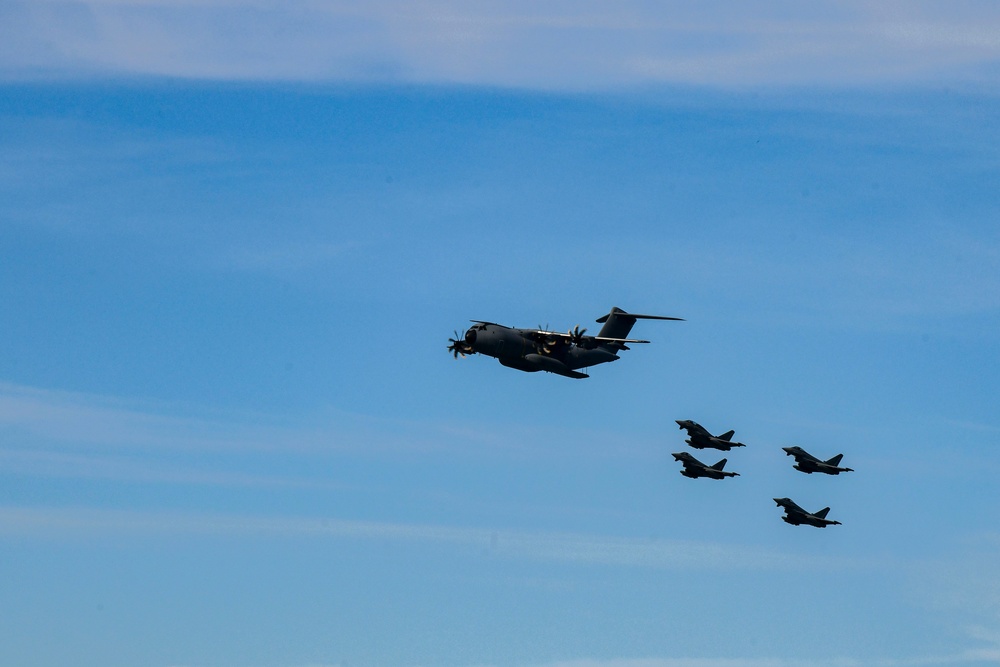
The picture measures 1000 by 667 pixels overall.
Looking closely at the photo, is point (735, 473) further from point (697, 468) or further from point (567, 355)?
point (567, 355)

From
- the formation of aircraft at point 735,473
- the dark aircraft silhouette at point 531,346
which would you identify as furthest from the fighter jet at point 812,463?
the dark aircraft silhouette at point 531,346

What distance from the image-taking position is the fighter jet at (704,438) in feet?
482

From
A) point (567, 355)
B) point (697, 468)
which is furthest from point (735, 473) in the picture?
point (567, 355)

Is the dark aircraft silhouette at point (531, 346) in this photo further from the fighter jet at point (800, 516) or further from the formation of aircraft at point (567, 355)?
Answer: the fighter jet at point (800, 516)

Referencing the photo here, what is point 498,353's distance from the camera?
152 metres

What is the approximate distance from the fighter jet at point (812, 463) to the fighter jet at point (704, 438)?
248 inches

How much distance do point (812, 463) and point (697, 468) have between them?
1420cm

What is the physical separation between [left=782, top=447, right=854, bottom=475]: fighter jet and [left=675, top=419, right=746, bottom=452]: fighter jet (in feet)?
20.7

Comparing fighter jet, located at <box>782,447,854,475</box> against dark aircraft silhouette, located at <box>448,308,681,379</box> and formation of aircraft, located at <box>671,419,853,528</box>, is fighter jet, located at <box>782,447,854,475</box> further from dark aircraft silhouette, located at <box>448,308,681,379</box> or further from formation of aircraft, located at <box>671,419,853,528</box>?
dark aircraft silhouette, located at <box>448,308,681,379</box>

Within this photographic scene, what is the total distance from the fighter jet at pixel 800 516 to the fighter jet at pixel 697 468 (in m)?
7.42

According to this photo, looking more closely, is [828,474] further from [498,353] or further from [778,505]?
[498,353]

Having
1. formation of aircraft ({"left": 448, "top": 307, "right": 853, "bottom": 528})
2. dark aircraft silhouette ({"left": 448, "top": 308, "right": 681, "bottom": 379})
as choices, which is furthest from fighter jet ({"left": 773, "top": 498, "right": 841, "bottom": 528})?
dark aircraft silhouette ({"left": 448, "top": 308, "right": 681, "bottom": 379})

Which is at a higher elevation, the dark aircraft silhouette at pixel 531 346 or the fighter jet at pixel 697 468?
the dark aircraft silhouette at pixel 531 346

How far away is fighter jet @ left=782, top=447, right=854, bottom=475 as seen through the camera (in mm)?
142250
